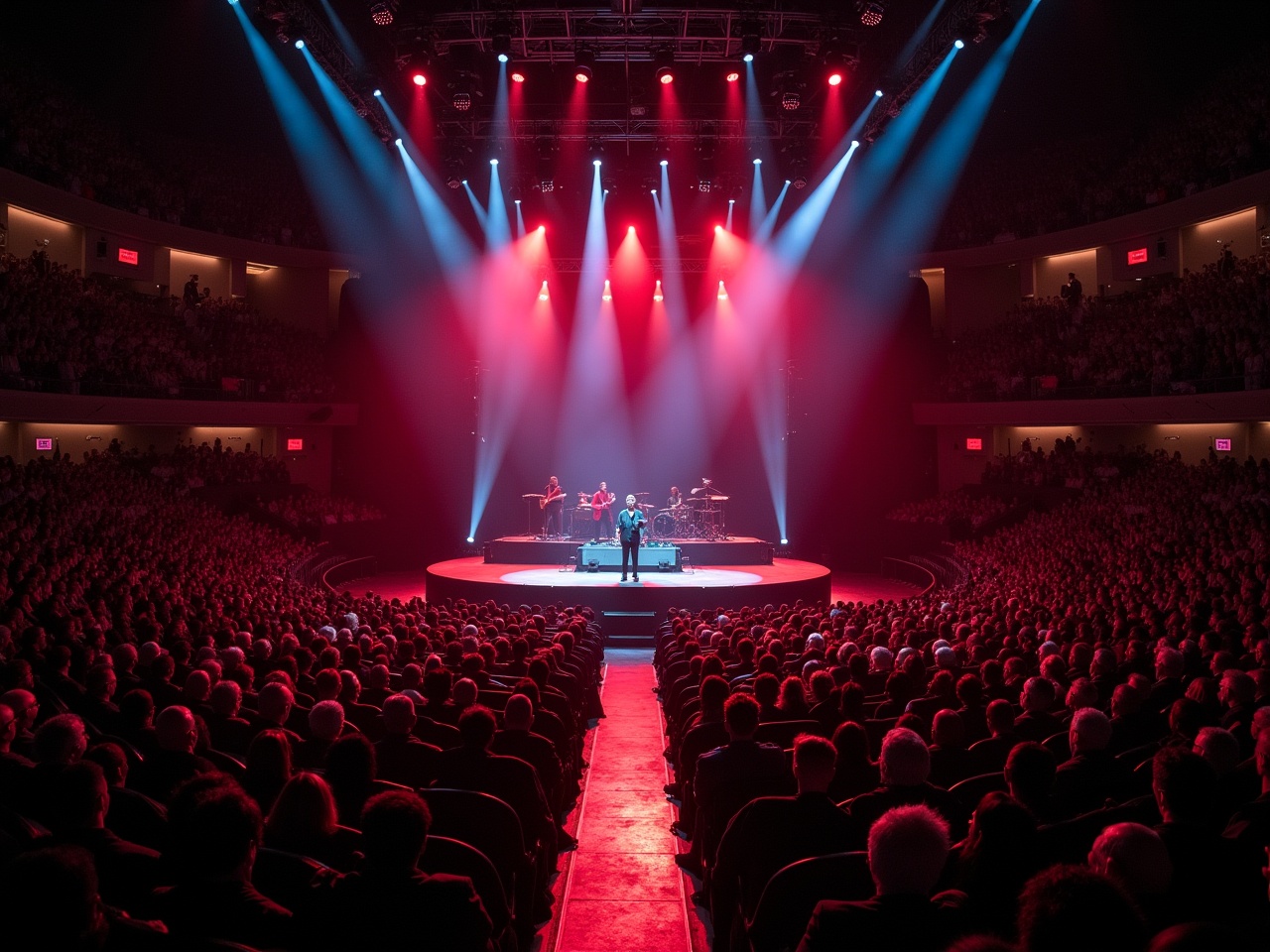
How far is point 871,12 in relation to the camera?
47.5 feet

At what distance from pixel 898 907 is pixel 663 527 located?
23.3 metres

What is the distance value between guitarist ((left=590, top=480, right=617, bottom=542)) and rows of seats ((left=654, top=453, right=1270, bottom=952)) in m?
12.3

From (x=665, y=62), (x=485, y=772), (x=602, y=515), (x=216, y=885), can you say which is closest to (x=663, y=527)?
(x=602, y=515)

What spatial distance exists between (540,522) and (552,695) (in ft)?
69.2

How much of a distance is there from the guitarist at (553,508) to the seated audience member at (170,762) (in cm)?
1919

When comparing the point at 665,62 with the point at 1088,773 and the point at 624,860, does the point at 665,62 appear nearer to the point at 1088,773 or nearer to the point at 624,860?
the point at 624,860

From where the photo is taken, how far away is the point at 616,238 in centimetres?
2645

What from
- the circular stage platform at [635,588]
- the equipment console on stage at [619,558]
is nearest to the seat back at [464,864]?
the circular stage platform at [635,588]

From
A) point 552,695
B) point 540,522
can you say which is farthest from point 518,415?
point 552,695

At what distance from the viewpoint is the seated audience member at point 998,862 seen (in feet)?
10.5

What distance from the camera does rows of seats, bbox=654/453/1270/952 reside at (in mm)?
2750

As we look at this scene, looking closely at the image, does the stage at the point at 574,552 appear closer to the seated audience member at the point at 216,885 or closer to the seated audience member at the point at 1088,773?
the seated audience member at the point at 1088,773

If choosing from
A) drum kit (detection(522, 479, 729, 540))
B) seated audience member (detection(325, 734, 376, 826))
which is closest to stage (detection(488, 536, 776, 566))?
drum kit (detection(522, 479, 729, 540))

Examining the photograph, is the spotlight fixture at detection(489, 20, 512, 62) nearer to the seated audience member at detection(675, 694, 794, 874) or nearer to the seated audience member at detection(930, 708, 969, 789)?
the seated audience member at detection(675, 694, 794, 874)
